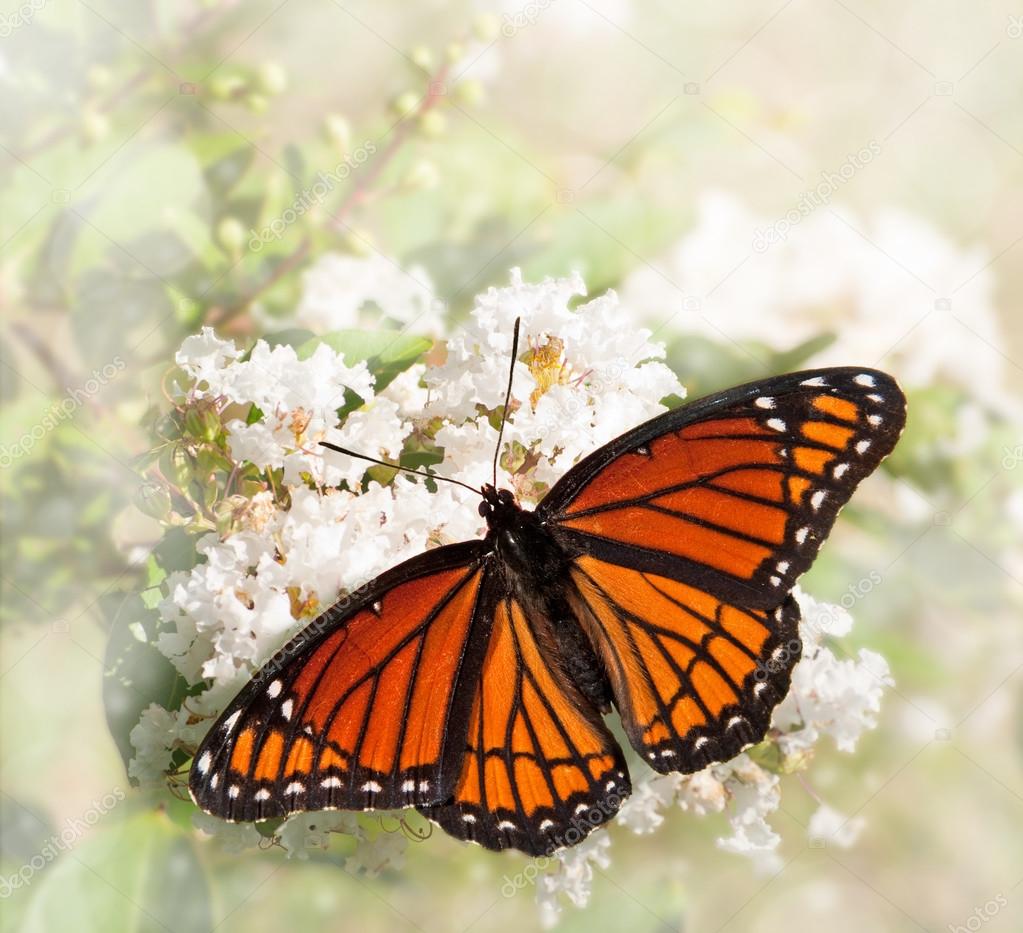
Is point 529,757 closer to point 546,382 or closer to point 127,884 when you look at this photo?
point 546,382

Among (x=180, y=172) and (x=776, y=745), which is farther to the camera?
(x=180, y=172)

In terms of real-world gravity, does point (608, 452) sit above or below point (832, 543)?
below

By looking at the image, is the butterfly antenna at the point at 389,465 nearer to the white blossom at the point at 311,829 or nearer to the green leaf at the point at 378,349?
the green leaf at the point at 378,349

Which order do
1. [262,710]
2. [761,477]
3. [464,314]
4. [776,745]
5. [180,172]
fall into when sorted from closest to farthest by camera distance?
[262,710] < [761,477] < [776,745] < [180,172] < [464,314]

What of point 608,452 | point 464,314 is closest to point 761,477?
point 608,452

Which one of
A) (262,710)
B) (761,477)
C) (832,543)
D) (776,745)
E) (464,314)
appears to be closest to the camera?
(262,710)

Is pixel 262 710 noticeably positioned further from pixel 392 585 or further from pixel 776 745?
pixel 776 745

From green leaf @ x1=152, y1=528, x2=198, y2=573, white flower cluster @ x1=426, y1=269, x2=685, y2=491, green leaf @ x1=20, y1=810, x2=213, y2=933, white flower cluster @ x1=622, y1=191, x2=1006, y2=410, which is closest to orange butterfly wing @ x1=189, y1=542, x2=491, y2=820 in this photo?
white flower cluster @ x1=426, y1=269, x2=685, y2=491

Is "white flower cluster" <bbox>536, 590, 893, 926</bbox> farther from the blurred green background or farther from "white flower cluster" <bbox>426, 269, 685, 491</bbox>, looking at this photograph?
the blurred green background
